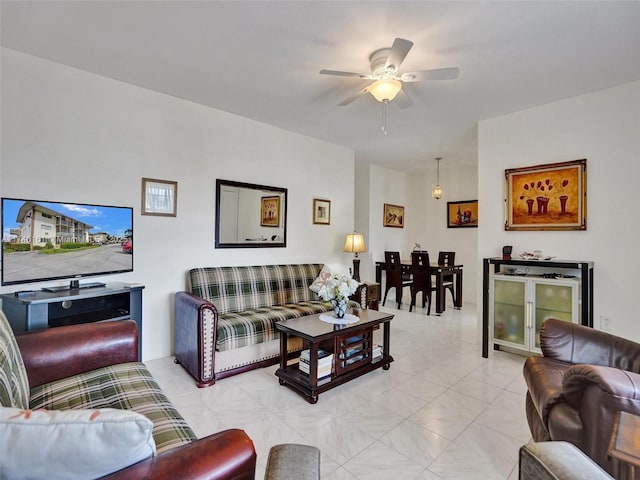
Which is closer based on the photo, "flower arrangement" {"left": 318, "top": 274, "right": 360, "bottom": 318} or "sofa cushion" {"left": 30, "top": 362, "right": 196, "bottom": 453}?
"sofa cushion" {"left": 30, "top": 362, "right": 196, "bottom": 453}

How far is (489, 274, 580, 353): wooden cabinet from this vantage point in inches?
113

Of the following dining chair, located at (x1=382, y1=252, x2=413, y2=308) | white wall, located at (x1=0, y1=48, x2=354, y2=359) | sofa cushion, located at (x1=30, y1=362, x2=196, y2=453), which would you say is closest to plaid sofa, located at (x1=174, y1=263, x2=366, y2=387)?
white wall, located at (x1=0, y1=48, x2=354, y2=359)

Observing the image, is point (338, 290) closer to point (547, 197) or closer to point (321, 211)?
point (321, 211)

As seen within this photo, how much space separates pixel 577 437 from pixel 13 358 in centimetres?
234

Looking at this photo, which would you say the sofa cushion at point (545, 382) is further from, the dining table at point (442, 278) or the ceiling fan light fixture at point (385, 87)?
the dining table at point (442, 278)

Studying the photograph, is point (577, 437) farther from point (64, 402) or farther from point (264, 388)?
point (64, 402)

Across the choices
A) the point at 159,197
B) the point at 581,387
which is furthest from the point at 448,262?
the point at 159,197

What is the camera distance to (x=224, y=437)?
36.7 inches

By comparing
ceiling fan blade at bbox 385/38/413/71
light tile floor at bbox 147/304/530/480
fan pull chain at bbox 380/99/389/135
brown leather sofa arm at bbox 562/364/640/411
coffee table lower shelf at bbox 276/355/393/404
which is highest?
fan pull chain at bbox 380/99/389/135

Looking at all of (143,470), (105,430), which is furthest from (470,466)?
(105,430)

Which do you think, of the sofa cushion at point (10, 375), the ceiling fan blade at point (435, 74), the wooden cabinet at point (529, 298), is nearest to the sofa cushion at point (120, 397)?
the sofa cushion at point (10, 375)

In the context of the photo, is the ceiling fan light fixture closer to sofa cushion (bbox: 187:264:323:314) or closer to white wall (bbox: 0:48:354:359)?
white wall (bbox: 0:48:354:359)

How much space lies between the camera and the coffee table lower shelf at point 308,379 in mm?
2307

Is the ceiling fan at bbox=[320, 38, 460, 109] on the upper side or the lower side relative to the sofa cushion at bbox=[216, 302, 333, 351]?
upper
